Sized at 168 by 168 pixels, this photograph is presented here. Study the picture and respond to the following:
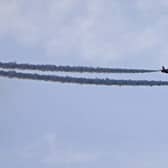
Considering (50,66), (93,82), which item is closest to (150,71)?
(93,82)

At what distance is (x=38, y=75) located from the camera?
4122 centimetres

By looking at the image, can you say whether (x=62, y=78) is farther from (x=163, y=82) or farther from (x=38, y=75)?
(x=163, y=82)

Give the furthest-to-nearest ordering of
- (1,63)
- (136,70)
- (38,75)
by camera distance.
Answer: (136,70) → (38,75) → (1,63)

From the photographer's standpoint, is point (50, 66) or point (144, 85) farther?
point (144, 85)

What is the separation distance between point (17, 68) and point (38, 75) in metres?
2.62

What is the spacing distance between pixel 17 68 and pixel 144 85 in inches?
458

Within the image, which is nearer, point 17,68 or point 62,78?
point 17,68

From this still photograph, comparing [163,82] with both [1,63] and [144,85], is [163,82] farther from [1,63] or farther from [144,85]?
[1,63]

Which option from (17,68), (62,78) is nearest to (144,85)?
(62,78)

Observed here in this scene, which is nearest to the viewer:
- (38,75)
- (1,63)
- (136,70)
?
(1,63)

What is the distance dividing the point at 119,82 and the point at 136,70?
5.50 feet

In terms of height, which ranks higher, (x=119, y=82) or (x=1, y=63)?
(x=1, y=63)

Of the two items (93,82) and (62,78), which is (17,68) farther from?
(93,82)

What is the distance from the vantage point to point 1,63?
1496 inches
